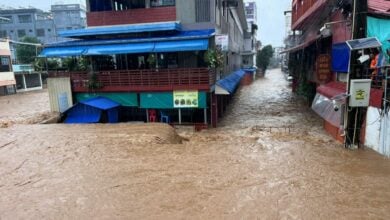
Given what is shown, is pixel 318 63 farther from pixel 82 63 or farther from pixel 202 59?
pixel 82 63

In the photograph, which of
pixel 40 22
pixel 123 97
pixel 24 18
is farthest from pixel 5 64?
pixel 24 18

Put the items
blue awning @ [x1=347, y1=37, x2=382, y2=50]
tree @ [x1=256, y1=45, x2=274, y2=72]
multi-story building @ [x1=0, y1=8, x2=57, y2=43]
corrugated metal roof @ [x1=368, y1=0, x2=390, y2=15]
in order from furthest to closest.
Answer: tree @ [x1=256, y1=45, x2=274, y2=72] → multi-story building @ [x1=0, y1=8, x2=57, y2=43] → corrugated metal roof @ [x1=368, y1=0, x2=390, y2=15] → blue awning @ [x1=347, y1=37, x2=382, y2=50]

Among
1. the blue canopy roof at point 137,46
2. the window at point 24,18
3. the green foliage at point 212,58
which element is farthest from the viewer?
the window at point 24,18

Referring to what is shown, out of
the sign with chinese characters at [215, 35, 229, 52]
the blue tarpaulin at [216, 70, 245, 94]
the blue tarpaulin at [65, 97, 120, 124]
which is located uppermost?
the sign with chinese characters at [215, 35, 229, 52]

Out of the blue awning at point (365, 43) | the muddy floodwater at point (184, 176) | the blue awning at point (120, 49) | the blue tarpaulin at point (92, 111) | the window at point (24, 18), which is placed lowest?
the muddy floodwater at point (184, 176)

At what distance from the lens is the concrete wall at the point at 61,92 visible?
16.9 meters

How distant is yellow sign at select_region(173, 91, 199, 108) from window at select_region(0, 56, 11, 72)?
2820cm

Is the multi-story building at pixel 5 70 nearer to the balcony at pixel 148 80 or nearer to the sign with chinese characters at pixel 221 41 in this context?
the balcony at pixel 148 80

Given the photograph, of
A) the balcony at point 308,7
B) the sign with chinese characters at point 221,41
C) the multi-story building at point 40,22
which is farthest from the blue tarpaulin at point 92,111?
the multi-story building at point 40,22

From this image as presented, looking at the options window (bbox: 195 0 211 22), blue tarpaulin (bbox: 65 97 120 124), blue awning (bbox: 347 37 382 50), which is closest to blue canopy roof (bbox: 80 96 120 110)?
blue tarpaulin (bbox: 65 97 120 124)

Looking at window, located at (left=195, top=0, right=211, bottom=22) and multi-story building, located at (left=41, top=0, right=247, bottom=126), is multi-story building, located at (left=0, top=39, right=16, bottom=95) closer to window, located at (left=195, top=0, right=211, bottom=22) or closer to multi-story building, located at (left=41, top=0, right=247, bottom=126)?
multi-story building, located at (left=41, top=0, right=247, bottom=126)

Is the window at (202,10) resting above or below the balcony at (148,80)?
above

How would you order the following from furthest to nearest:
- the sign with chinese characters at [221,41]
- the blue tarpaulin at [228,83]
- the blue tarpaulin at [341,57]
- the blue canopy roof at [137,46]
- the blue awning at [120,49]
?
the blue tarpaulin at [228,83], the sign with chinese characters at [221,41], the blue awning at [120,49], the blue canopy roof at [137,46], the blue tarpaulin at [341,57]

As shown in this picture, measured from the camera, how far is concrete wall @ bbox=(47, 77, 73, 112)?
1692 cm
